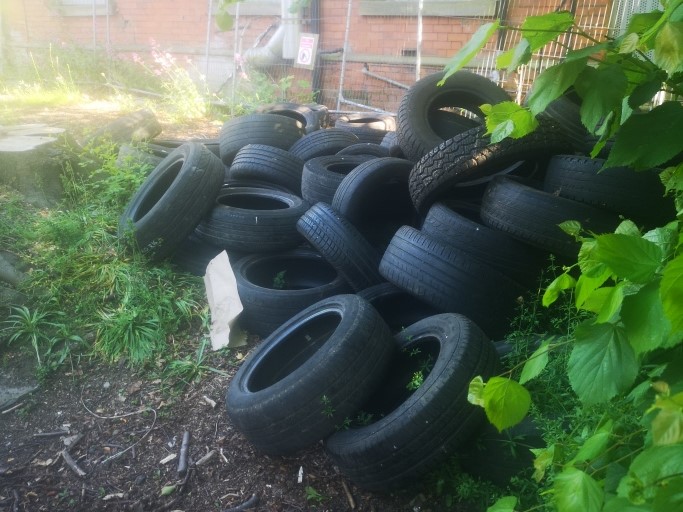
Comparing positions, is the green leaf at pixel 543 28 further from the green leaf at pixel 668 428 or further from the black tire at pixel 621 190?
the black tire at pixel 621 190

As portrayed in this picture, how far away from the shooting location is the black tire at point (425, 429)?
98.1 inches

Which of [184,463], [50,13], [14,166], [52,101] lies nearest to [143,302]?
[184,463]

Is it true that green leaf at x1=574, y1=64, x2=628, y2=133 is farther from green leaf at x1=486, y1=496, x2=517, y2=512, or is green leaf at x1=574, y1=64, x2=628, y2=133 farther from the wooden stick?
the wooden stick

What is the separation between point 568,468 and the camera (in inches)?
42.5

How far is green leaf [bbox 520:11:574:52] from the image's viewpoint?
1.06 metres

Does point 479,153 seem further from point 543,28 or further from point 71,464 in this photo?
point 71,464

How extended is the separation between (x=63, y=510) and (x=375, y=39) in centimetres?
895

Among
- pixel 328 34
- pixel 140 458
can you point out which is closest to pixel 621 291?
pixel 140 458

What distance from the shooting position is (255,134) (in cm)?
606

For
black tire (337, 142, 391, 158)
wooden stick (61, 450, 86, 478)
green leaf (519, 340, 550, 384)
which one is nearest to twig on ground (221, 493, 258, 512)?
wooden stick (61, 450, 86, 478)

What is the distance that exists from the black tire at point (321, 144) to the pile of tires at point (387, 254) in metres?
0.52

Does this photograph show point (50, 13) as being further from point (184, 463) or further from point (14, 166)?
point (184, 463)

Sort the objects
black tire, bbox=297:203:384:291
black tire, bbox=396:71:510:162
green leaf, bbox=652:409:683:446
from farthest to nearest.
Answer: black tire, bbox=396:71:510:162 < black tire, bbox=297:203:384:291 < green leaf, bbox=652:409:683:446

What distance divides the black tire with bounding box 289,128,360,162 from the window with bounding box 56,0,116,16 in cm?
973
